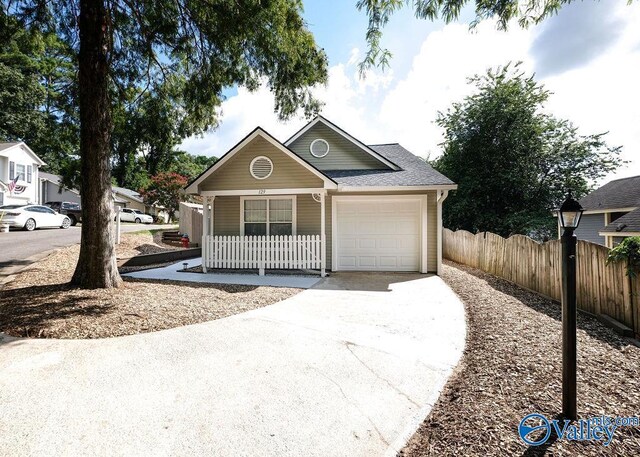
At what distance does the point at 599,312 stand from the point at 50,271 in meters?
11.9

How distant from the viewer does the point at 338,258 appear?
9.84 m

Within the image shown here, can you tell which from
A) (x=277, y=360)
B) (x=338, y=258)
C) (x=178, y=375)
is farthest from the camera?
(x=338, y=258)

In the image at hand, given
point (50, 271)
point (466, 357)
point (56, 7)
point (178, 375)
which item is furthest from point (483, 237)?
point (56, 7)

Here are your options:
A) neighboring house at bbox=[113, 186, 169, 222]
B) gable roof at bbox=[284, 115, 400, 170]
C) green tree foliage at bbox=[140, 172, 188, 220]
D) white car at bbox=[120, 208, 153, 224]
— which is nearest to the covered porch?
gable roof at bbox=[284, 115, 400, 170]

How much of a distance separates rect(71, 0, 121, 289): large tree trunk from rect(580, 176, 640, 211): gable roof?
70.9 feet

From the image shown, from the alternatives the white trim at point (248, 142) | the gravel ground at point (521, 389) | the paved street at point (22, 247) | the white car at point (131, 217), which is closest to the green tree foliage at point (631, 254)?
the gravel ground at point (521, 389)

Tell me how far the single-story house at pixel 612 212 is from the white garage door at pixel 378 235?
10.1 metres

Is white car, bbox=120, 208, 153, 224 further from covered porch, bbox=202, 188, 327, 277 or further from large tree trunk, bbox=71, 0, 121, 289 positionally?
large tree trunk, bbox=71, 0, 121, 289

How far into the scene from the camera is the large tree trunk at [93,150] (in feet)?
18.7

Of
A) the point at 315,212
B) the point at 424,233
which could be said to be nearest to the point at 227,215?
the point at 315,212

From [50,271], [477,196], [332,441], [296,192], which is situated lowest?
[332,441]

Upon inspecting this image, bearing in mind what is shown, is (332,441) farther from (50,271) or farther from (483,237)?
(483,237)

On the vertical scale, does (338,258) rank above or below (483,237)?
below

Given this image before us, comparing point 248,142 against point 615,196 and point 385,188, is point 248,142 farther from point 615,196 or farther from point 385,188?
point 615,196
